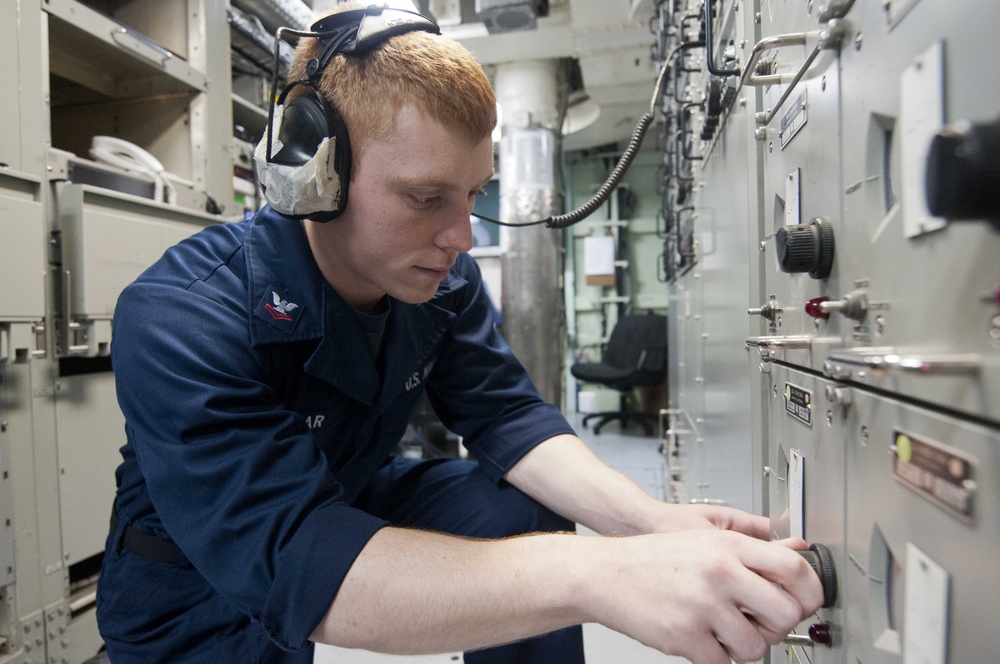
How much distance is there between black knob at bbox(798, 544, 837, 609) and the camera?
1.82 feet

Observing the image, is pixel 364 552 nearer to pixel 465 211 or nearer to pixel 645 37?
pixel 465 211

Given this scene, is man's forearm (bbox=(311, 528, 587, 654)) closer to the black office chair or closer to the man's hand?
the man's hand

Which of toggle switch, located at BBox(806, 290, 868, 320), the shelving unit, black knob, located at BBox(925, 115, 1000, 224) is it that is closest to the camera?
black knob, located at BBox(925, 115, 1000, 224)

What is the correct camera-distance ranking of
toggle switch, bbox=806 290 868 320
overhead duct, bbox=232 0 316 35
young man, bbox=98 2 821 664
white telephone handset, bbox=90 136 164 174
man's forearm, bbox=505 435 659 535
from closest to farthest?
toggle switch, bbox=806 290 868 320
young man, bbox=98 2 821 664
man's forearm, bbox=505 435 659 535
white telephone handset, bbox=90 136 164 174
overhead duct, bbox=232 0 316 35

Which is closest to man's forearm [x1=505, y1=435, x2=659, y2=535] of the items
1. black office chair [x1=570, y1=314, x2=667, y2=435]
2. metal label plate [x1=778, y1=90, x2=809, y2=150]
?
metal label plate [x1=778, y1=90, x2=809, y2=150]

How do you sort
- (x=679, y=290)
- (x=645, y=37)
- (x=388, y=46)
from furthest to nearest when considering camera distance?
(x=645, y=37) → (x=679, y=290) → (x=388, y=46)

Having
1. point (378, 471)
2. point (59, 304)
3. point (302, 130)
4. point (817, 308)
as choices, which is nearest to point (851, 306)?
point (817, 308)

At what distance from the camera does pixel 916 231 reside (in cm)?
37

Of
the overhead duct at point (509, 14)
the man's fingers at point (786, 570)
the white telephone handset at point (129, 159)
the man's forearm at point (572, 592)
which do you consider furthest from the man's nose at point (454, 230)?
the overhead duct at point (509, 14)

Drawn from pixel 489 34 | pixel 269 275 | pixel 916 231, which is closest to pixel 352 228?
pixel 269 275

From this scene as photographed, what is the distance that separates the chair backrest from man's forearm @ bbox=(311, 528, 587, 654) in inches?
147

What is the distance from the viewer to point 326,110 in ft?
2.58

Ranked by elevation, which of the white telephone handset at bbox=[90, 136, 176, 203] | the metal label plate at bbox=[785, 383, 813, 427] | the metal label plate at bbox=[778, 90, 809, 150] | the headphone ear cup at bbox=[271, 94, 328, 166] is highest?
the white telephone handset at bbox=[90, 136, 176, 203]

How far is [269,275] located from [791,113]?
0.73m
